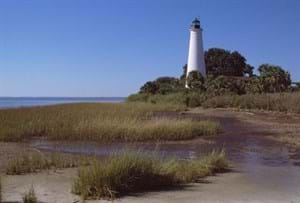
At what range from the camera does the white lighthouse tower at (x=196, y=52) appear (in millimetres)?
74375

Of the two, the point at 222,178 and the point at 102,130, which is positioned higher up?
the point at 102,130

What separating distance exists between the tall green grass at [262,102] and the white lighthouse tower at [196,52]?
17.4 metres

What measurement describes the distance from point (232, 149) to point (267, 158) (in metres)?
2.79

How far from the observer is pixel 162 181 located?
11.5 m

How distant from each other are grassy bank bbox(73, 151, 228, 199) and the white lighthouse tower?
61.7 m

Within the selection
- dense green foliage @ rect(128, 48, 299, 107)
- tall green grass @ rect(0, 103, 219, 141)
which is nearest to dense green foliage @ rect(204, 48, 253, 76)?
dense green foliage @ rect(128, 48, 299, 107)

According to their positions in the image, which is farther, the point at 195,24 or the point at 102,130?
the point at 195,24

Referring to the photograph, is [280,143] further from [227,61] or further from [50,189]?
[227,61]

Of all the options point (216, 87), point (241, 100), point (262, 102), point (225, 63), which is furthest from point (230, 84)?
point (225, 63)

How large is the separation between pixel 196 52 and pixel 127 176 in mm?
65386

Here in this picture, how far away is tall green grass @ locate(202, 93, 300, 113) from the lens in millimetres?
44812

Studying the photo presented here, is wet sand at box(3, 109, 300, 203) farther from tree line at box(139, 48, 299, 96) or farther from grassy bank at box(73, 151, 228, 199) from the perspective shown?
tree line at box(139, 48, 299, 96)

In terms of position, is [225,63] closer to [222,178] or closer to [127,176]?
[222,178]

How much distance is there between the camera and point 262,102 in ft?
162
